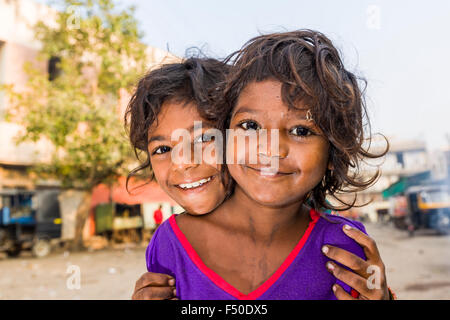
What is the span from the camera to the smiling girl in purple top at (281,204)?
1174 millimetres

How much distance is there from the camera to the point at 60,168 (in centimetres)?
1142

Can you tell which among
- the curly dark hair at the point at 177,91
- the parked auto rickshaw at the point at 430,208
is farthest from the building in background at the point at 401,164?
the curly dark hair at the point at 177,91

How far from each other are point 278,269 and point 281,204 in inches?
7.4

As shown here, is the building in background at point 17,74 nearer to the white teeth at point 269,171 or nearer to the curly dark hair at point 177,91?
the curly dark hair at point 177,91

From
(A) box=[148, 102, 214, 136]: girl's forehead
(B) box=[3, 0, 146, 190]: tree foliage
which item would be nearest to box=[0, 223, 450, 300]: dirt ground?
(B) box=[3, 0, 146, 190]: tree foliage

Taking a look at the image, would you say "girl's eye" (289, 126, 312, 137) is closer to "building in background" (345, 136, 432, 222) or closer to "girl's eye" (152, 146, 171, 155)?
"girl's eye" (152, 146, 171, 155)

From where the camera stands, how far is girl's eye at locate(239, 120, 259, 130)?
3.94ft

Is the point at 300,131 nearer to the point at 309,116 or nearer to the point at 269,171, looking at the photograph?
the point at 309,116

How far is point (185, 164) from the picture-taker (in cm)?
151

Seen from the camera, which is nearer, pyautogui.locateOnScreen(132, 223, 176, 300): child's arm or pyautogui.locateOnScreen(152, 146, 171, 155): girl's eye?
pyautogui.locateOnScreen(132, 223, 176, 300): child's arm

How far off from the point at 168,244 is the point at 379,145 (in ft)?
3.27

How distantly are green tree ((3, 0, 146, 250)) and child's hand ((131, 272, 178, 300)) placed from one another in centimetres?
918

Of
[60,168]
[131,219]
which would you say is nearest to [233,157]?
[60,168]

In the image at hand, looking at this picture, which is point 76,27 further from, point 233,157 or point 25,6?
point 233,157
